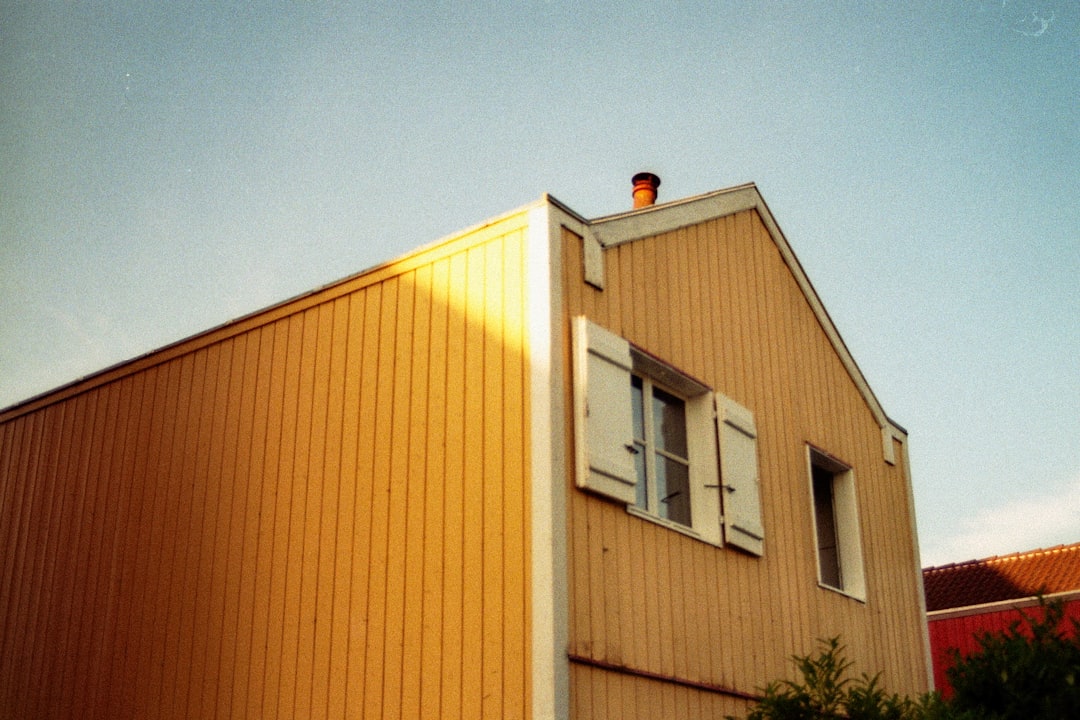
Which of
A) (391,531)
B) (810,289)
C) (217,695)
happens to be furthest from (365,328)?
(810,289)

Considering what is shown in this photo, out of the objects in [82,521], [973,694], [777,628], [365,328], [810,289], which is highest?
[810,289]

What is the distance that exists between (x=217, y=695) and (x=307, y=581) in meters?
1.17

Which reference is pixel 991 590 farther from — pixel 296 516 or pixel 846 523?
pixel 296 516

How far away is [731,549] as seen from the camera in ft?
29.6

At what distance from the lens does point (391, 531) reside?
26.6 feet

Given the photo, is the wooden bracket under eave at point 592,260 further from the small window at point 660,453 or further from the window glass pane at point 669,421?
the window glass pane at point 669,421

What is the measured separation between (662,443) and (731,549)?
3.15ft

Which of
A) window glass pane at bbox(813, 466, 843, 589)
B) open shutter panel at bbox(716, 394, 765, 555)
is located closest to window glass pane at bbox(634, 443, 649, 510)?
open shutter panel at bbox(716, 394, 765, 555)

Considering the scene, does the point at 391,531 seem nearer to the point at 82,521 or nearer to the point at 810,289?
the point at 82,521

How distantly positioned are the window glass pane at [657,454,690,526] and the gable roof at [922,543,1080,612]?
1511cm

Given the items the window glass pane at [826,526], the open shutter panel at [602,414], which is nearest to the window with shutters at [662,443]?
the open shutter panel at [602,414]

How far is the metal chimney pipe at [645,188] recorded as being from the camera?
11078 mm

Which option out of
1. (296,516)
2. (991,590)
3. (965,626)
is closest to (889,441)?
(296,516)

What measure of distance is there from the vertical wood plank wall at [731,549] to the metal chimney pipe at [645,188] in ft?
2.80
